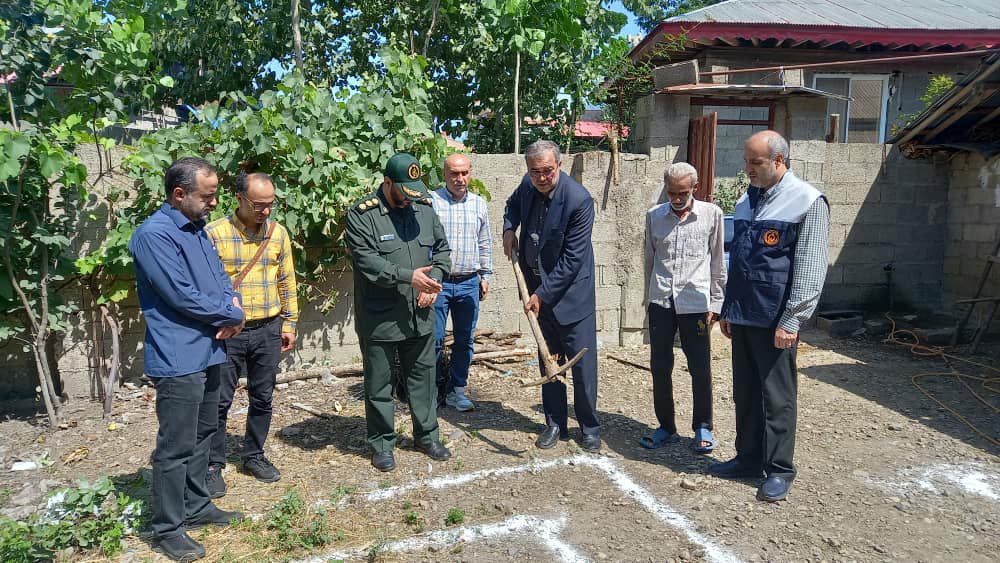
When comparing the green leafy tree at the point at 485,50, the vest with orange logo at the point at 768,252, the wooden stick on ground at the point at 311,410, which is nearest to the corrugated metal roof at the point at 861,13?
the green leafy tree at the point at 485,50

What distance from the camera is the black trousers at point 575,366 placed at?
445cm

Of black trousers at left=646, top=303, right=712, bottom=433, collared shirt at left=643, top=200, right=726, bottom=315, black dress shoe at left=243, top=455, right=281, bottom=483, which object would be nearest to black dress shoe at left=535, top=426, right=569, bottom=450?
black trousers at left=646, top=303, right=712, bottom=433

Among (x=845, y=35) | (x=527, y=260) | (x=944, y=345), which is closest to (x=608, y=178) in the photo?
(x=527, y=260)

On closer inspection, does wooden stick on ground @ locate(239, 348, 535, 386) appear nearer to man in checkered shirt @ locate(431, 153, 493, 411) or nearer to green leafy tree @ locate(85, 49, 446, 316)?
green leafy tree @ locate(85, 49, 446, 316)

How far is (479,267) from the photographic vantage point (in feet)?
17.6

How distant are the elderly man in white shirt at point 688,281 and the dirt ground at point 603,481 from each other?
498 mm

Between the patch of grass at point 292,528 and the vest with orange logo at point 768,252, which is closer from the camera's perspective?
the patch of grass at point 292,528

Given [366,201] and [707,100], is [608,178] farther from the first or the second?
[366,201]

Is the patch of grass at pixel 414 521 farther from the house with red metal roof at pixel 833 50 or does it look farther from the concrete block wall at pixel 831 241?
the house with red metal roof at pixel 833 50

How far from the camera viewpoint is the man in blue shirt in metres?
3.07

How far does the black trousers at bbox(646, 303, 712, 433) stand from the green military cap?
1741 mm

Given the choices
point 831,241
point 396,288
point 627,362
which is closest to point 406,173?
point 396,288

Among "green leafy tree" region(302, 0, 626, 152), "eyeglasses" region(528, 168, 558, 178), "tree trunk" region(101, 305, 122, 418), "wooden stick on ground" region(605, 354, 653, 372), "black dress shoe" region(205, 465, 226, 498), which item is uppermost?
"green leafy tree" region(302, 0, 626, 152)

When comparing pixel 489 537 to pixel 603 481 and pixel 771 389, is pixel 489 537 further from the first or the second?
pixel 771 389
